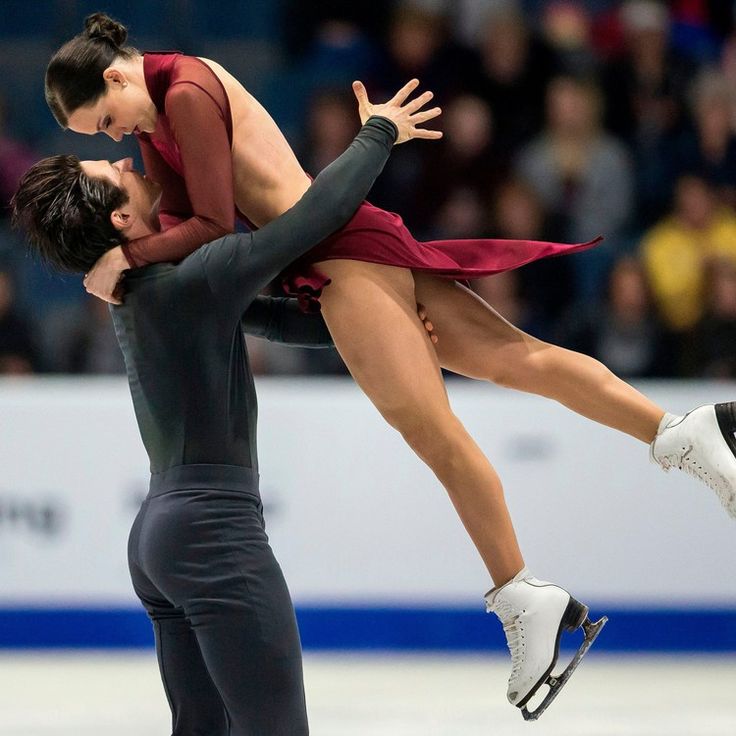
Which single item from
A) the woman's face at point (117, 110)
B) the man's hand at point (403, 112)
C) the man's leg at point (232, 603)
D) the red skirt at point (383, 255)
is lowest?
the man's leg at point (232, 603)

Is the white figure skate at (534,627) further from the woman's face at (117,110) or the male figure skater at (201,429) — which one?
the woman's face at (117,110)

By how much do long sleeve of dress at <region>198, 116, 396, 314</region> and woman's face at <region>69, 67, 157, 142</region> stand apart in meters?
0.45

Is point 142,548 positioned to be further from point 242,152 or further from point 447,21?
point 447,21

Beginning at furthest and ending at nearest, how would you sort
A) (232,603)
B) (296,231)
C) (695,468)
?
(695,468), (296,231), (232,603)

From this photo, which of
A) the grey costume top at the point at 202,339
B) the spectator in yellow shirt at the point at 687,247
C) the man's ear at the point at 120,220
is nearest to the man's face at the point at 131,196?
the man's ear at the point at 120,220

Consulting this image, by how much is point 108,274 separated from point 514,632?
1.18 m

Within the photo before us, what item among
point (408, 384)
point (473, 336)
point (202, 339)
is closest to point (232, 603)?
point (202, 339)

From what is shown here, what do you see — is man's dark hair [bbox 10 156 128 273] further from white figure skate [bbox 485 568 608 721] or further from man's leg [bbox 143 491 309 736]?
white figure skate [bbox 485 568 608 721]

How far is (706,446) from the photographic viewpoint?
307 cm

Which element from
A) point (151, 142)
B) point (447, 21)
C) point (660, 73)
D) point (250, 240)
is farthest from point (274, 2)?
point (250, 240)

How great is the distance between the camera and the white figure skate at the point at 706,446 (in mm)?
3053

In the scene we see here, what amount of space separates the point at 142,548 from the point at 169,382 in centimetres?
33

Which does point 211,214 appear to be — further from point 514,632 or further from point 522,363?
point 514,632

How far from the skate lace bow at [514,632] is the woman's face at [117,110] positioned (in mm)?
1323
